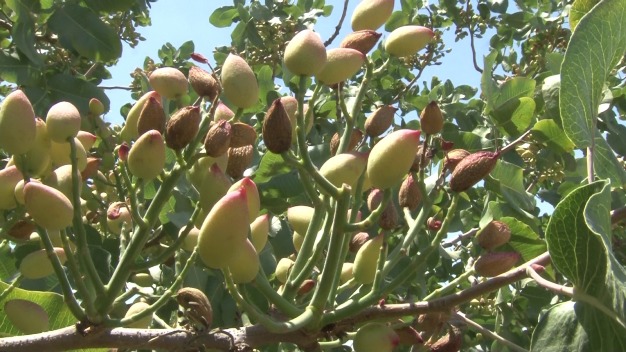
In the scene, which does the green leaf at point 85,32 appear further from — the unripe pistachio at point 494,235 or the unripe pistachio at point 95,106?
the unripe pistachio at point 494,235

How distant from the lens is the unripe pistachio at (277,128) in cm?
86

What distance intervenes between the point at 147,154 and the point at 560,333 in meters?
0.50

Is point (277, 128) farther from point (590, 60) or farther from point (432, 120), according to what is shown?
point (590, 60)

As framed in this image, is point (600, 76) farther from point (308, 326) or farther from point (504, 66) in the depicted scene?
point (504, 66)

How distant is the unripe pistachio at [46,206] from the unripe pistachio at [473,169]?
0.45 meters

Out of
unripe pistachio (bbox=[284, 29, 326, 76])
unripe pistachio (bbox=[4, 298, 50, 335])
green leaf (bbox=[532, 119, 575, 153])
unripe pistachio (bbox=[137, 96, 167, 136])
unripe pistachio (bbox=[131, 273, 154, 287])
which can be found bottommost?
unripe pistachio (bbox=[131, 273, 154, 287])

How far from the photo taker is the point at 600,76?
927 millimetres

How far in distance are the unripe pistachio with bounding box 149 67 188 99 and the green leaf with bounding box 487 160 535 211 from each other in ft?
2.00

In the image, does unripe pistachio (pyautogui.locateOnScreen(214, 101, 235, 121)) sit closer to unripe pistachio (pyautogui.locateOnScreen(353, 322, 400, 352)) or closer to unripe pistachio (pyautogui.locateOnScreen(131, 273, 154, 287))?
unripe pistachio (pyautogui.locateOnScreen(353, 322, 400, 352))

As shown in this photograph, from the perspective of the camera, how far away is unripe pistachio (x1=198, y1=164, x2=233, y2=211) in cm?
89

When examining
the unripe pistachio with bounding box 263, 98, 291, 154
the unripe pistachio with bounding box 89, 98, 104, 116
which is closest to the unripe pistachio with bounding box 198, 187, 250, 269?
the unripe pistachio with bounding box 263, 98, 291, 154

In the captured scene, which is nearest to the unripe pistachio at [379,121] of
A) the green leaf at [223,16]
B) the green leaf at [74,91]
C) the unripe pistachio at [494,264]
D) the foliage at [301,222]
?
the foliage at [301,222]

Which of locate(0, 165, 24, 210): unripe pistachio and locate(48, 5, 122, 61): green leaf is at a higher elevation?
locate(48, 5, 122, 61): green leaf

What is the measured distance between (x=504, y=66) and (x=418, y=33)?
207 cm
